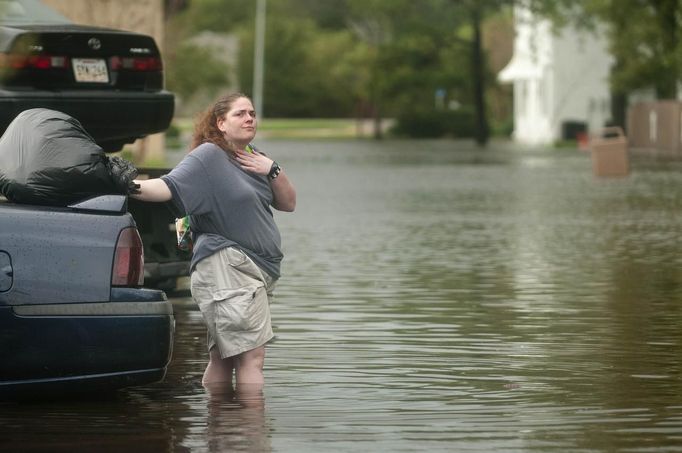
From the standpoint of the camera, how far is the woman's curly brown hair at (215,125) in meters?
8.67

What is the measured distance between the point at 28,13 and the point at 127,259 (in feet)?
18.1

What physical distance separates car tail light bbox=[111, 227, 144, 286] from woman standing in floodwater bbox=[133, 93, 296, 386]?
1.30ft

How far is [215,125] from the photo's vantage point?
8695 millimetres

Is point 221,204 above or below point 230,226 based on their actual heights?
above

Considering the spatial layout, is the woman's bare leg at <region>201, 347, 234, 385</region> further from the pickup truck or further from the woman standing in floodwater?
the pickup truck

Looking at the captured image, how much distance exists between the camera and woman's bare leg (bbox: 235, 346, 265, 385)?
8.70 meters

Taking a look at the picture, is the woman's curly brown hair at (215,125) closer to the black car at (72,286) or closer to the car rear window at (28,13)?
the black car at (72,286)

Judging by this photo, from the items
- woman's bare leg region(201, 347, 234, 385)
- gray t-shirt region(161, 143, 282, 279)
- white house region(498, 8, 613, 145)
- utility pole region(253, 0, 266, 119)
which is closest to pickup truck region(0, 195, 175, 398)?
gray t-shirt region(161, 143, 282, 279)

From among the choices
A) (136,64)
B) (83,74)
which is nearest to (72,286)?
(83,74)

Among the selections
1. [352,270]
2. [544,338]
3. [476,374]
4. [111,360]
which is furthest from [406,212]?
[111,360]

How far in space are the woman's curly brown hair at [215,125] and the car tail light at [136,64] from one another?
4.29 meters

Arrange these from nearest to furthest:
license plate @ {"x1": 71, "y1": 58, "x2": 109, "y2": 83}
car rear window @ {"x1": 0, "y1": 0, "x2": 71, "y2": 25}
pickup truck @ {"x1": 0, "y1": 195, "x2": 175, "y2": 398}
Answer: pickup truck @ {"x1": 0, "y1": 195, "x2": 175, "y2": 398}
license plate @ {"x1": 71, "y1": 58, "x2": 109, "y2": 83}
car rear window @ {"x1": 0, "y1": 0, "x2": 71, "y2": 25}

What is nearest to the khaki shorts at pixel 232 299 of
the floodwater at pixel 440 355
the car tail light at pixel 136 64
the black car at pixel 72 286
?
the floodwater at pixel 440 355

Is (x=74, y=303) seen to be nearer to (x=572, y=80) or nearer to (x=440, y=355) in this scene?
(x=440, y=355)
